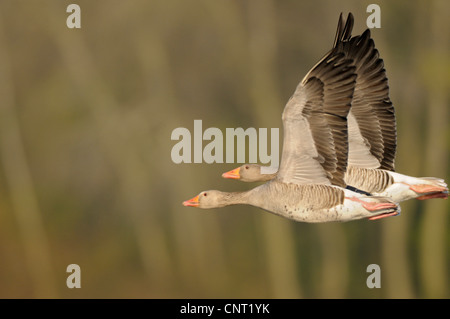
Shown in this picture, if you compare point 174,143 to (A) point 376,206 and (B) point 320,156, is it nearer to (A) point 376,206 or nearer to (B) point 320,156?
(B) point 320,156

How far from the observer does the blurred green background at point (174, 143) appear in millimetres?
15219

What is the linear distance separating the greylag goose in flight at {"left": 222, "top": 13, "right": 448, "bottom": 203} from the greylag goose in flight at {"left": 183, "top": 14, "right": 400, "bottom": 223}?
2.50ft

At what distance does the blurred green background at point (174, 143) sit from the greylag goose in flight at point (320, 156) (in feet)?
25.4

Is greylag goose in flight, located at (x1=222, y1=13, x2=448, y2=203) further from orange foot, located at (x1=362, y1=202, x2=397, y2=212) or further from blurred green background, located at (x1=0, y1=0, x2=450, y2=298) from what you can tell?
blurred green background, located at (x1=0, y1=0, x2=450, y2=298)

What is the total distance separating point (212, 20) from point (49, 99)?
3818 millimetres

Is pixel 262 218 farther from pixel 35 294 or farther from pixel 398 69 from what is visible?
pixel 35 294

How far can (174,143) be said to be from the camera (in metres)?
15.7

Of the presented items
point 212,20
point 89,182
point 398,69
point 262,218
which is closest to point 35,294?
point 89,182

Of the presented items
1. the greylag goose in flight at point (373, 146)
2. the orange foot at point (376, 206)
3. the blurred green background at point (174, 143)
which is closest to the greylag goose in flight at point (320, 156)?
the orange foot at point (376, 206)

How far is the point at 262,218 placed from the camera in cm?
1579

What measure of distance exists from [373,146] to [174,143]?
27.2ft

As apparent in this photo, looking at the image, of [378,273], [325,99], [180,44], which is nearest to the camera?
[325,99]

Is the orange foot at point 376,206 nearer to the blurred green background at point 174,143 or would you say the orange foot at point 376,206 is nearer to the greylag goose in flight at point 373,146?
the greylag goose in flight at point 373,146

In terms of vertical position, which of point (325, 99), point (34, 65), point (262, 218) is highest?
point (34, 65)
